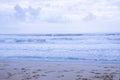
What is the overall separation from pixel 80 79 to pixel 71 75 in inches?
32.2

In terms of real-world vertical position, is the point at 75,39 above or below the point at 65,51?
above

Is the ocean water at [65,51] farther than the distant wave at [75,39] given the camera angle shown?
No

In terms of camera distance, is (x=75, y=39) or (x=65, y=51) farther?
(x=75, y=39)

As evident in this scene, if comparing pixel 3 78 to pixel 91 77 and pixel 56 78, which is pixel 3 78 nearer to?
pixel 56 78

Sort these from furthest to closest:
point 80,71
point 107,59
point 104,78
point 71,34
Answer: point 71,34 < point 107,59 < point 80,71 < point 104,78

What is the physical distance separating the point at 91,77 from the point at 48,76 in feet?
5.58

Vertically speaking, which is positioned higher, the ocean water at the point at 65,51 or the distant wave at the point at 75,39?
the distant wave at the point at 75,39

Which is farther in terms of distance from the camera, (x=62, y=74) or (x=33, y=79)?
(x=62, y=74)

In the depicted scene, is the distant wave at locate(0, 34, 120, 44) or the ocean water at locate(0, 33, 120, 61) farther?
the distant wave at locate(0, 34, 120, 44)

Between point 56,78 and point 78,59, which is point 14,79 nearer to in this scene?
point 56,78

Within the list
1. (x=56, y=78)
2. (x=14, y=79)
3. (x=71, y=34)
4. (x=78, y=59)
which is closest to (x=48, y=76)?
(x=56, y=78)

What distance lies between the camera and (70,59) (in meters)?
13.4

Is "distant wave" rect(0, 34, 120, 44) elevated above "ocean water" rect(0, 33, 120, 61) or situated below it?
above

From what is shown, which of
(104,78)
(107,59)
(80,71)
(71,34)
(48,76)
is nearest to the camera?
(104,78)
